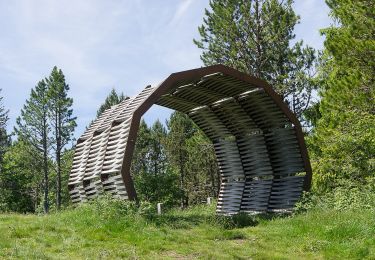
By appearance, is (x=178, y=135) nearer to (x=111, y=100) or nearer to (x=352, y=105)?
(x=111, y=100)

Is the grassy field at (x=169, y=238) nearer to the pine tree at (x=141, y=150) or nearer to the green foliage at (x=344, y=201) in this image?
the green foliage at (x=344, y=201)

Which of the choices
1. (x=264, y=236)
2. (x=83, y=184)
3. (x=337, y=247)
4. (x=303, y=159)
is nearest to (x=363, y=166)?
(x=303, y=159)

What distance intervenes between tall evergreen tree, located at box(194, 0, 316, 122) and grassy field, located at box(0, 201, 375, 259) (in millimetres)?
15899

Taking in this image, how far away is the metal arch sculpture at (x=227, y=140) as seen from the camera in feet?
43.8

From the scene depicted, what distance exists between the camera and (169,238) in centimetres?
997

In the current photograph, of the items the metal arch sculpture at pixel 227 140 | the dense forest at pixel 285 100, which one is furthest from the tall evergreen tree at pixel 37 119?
the metal arch sculpture at pixel 227 140

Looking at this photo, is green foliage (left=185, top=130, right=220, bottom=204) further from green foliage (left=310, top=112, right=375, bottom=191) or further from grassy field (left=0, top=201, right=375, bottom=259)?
grassy field (left=0, top=201, right=375, bottom=259)

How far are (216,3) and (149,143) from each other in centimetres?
2092

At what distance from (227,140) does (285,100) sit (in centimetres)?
880

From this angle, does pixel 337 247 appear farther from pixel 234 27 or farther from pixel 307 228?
pixel 234 27

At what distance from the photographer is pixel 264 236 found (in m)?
10.6

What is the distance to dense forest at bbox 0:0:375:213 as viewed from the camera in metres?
16.1

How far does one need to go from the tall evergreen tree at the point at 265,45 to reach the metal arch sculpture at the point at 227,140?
7.90m

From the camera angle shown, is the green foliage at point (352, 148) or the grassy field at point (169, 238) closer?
the grassy field at point (169, 238)
